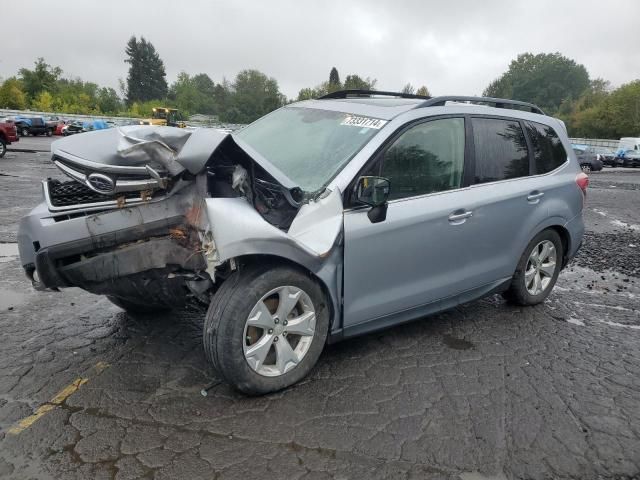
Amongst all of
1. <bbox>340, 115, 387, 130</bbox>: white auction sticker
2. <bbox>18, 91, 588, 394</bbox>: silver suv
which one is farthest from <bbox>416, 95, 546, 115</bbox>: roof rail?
<bbox>340, 115, 387, 130</bbox>: white auction sticker

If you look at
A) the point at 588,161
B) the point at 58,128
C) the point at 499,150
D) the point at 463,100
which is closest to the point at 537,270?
the point at 499,150

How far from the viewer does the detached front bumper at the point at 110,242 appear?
113 inches

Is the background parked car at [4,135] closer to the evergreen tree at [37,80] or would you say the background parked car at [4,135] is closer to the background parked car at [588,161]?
the background parked car at [588,161]

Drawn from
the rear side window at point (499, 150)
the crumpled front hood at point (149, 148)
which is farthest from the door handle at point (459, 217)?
the crumpled front hood at point (149, 148)

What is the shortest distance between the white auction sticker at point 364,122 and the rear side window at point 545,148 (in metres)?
1.77

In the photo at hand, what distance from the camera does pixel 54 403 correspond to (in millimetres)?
2908

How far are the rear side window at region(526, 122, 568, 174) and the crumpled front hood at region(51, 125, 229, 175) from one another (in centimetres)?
295

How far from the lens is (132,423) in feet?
8.98

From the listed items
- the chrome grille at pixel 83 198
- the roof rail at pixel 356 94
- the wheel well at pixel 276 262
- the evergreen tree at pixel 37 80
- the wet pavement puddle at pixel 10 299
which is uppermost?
the evergreen tree at pixel 37 80

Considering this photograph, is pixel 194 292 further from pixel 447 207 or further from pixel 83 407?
Answer: pixel 447 207

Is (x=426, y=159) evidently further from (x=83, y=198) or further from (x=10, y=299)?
(x=10, y=299)

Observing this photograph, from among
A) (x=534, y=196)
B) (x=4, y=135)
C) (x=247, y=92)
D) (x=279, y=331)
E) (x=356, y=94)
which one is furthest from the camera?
(x=247, y=92)

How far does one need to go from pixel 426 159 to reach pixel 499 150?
0.90 meters

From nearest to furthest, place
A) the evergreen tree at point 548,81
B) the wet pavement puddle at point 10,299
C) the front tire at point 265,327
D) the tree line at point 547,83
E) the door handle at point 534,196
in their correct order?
the front tire at point 265,327, the door handle at point 534,196, the wet pavement puddle at point 10,299, the tree line at point 547,83, the evergreen tree at point 548,81
